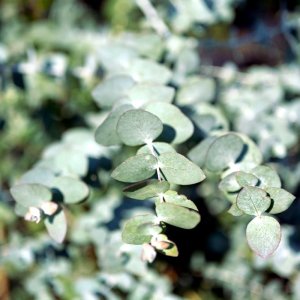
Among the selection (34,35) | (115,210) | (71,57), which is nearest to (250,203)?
(115,210)

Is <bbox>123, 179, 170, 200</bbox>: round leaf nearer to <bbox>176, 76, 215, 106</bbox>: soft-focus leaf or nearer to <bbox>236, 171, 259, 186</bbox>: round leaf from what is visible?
<bbox>236, 171, 259, 186</bbox>: round leaf

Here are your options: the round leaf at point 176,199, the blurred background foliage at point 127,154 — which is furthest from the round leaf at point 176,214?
the blurred background foliage at point 127,154

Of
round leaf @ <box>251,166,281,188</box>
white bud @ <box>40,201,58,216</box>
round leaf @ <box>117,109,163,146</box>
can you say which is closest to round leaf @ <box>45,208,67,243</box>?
white bud @ <box>40,201,58,216</box>

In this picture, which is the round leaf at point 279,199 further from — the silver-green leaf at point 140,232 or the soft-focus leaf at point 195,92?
the soft-focus leaf at point 195,92

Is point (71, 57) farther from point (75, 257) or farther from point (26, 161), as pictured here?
point (75, 257)

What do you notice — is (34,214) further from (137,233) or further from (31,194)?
(137,233)

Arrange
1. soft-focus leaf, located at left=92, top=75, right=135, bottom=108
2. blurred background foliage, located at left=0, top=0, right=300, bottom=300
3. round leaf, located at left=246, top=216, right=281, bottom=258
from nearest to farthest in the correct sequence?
round leaf, located at left=246, top=216, right=281, bottom=258, soft-focus leaf, located at left=92, top=75, right=135, bottom=108, blurred background foliage, located at left=0, top=0, right=300, bottom=300
